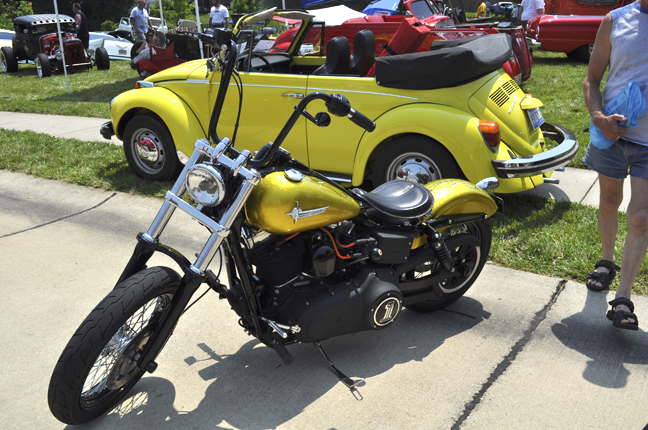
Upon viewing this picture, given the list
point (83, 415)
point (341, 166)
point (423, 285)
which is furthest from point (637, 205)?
point (83, 415)

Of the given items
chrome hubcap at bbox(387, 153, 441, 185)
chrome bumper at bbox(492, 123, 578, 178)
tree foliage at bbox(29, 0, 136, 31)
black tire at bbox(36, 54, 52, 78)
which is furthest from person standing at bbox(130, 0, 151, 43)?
tree foliage at bbox(29, 0, 136, 31)

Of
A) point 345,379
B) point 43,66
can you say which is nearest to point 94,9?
point 43,66

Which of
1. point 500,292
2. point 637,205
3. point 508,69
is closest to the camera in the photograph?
point 637,205

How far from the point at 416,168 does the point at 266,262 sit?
100 inches

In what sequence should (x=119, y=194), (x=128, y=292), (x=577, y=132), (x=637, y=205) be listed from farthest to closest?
(x=577, y=132) < (x=119, y=194) < (x=637, y=205) < (x=128, y=292)

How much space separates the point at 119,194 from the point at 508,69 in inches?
226

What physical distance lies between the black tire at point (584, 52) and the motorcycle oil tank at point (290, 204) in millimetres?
11856

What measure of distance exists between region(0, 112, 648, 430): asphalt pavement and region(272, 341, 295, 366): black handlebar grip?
26 centimetres

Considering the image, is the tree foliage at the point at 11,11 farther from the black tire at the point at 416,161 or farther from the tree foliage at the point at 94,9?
the black tire at the point at 416,161

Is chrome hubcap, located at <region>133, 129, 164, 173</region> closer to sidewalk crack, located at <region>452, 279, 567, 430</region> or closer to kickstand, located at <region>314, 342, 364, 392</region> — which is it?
kickstand, located at <region>314, 342, 364, 392</region>

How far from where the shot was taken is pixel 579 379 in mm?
3049

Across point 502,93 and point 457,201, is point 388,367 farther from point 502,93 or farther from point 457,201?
point 502,93

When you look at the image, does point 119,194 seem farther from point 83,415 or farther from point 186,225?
point 83,415

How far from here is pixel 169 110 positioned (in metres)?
5.88
